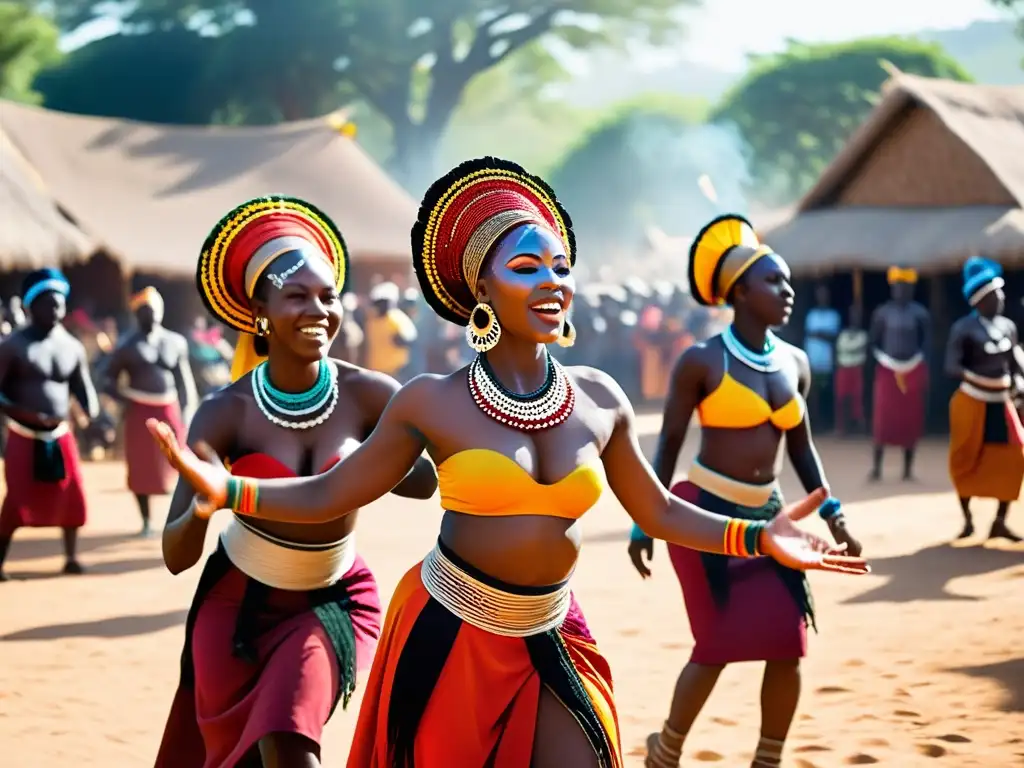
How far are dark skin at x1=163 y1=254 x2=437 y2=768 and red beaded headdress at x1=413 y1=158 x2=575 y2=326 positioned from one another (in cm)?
58

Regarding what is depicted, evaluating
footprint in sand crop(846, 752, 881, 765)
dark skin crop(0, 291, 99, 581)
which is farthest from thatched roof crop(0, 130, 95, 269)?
footprint in sand crop(846, 752, 881, 765)

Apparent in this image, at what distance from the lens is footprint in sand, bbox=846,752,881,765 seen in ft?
19.2

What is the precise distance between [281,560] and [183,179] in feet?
75.0

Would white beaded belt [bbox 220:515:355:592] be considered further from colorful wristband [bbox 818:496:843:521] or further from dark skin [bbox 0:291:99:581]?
dark skin [bbox 0:291:99:581]

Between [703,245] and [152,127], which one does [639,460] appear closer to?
[703,245]

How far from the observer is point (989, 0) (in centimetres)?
4062

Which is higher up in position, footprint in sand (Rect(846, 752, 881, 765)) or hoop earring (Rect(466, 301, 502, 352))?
hoop earring (Rect(466, 301, 502, 352))

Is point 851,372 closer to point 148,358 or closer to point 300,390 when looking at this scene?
point 148,358

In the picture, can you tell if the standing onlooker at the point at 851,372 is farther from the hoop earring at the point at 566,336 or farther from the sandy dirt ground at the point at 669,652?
the hoop earring at the point at 566,336

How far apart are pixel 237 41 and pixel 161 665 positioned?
124ft

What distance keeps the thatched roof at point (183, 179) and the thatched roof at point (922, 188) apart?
829 cm

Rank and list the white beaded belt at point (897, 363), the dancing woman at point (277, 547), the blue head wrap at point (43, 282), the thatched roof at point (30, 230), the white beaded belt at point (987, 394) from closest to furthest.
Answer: the dancing woman at point (277, 547) < the blue head wrap at point (43, 282) < the white beaded belt at point (987, 394) < the white beaded belt at point (897, 363) < the thatched roof at point (30, 230)

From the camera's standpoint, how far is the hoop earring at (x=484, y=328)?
3.74 m

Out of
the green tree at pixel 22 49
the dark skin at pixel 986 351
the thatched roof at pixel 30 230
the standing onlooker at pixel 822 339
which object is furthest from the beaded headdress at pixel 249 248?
the green tree at pixel 22 49
